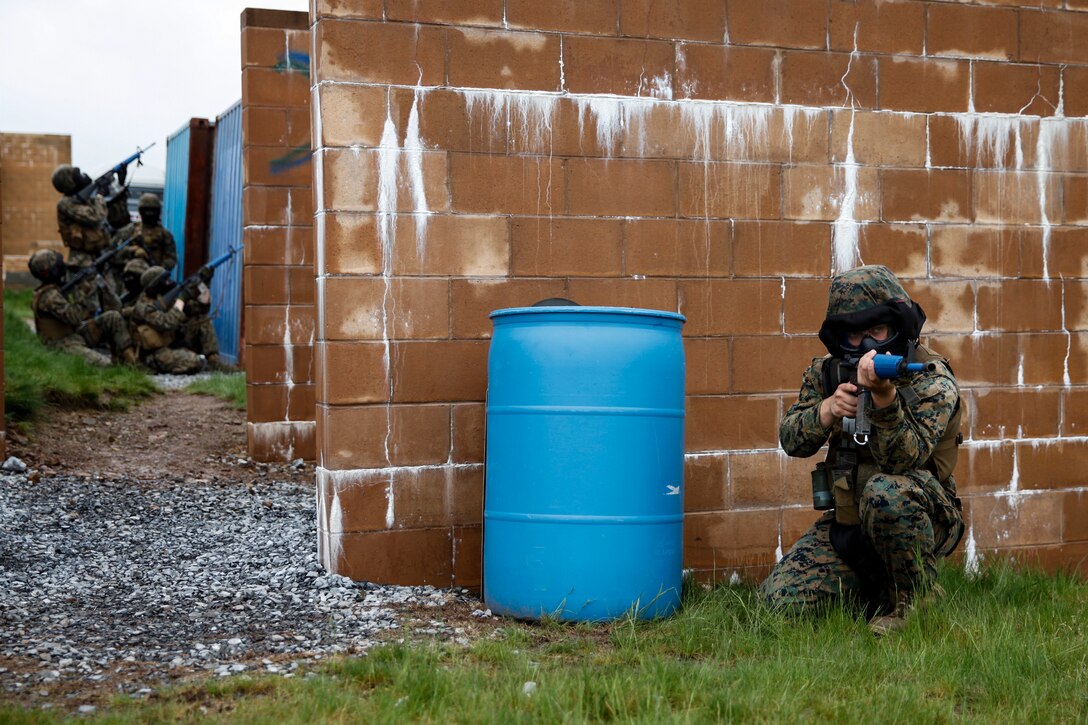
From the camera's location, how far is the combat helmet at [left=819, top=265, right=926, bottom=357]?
380cm

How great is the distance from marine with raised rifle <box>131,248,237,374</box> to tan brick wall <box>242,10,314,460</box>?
5.70m

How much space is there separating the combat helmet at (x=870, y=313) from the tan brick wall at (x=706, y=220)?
36.5 inches

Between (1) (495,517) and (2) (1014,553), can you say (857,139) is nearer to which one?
(2) (1014,553)

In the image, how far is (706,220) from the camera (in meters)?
4.80

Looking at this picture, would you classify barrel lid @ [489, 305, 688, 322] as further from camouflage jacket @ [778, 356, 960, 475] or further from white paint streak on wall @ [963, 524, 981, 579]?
white paint streak on wall @ [963, 524, 981, 579]

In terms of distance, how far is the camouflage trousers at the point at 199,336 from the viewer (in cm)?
1374

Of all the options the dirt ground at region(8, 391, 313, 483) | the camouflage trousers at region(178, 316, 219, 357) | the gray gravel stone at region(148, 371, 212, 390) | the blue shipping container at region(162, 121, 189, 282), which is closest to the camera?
the dirt ground at region(8, 391, 313, 483)

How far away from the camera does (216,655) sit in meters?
3.64

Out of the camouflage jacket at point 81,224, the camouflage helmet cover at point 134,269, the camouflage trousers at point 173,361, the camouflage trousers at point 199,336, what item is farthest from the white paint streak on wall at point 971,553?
the camouflage jacket at point 81,224

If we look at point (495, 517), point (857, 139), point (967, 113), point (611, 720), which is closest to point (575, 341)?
point (495, 517)

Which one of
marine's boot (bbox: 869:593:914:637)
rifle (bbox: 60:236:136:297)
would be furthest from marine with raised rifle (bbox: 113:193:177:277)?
marine's boot (bbox: 869:593:914:637)

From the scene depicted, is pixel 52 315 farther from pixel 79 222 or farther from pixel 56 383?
pixel 56 383

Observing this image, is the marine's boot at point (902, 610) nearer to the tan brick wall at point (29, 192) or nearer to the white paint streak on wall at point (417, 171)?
the white paint streak on wall at point (417, 171)

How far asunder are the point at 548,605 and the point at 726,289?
5.11 ft
